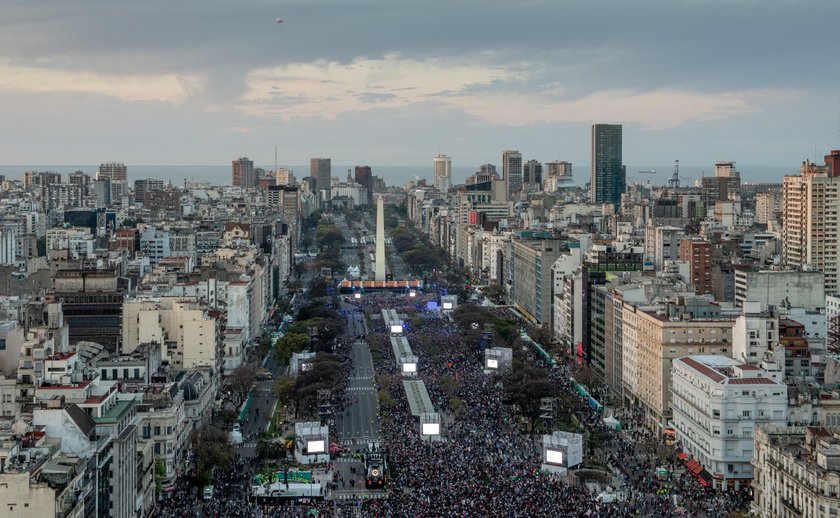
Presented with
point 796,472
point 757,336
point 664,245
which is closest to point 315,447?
point 757,336

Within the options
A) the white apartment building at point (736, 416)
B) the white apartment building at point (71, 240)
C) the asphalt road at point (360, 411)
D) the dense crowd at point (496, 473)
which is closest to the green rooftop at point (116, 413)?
the dense crowd at point (496, 473)

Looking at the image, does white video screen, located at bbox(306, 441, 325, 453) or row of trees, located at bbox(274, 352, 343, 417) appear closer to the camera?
white video screen, located at bbox(306, 441, 325, 453)

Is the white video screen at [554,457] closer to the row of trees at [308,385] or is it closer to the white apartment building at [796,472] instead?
the white apartment building at [796,472]

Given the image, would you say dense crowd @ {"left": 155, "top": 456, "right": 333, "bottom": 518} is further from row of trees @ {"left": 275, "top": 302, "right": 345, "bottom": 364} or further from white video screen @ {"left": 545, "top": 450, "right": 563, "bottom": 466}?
row of trees @ {"left": 275, "top": 302, "right": 345, "bottom": 364}

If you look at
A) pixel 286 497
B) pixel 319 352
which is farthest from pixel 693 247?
pixel 286 497

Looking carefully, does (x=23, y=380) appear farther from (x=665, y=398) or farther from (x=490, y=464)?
(x=665, y=398)

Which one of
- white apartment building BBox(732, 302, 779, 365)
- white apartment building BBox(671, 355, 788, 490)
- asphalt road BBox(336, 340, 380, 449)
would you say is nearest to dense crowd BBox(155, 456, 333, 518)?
asphalt road BBox(336, 340, 380, 449)
